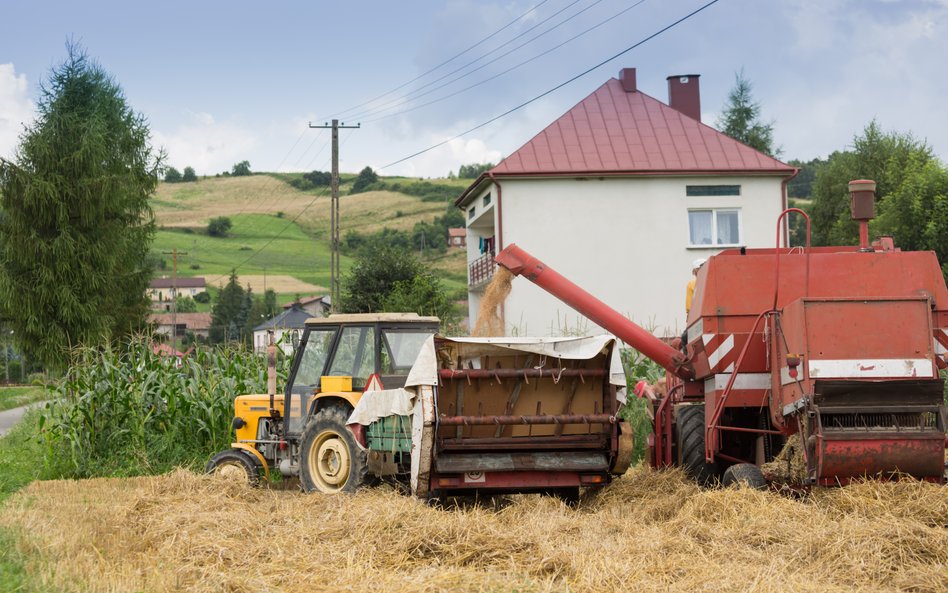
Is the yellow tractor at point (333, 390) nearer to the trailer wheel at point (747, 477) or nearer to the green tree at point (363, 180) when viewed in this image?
the trailer wheel at point (747, 477)

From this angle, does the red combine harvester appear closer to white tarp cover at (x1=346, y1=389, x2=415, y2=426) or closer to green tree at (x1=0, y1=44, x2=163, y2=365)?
white tarp cover at (x1=346, y1=389, x2=415, y2=426)

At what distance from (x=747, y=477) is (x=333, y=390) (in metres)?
4.46

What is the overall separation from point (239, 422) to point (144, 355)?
3.45 metres

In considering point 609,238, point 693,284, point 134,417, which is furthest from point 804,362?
point 609,238

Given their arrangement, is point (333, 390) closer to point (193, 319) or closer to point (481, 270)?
point (481, 270)

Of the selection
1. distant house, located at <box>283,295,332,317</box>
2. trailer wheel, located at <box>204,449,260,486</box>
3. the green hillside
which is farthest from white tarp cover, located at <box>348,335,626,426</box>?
the green hillside

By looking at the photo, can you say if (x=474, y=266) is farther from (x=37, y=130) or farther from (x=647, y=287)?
(x=37, y=130)

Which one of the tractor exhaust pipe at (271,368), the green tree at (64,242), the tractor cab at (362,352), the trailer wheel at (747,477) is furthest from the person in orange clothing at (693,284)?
the green tree at (64,242)

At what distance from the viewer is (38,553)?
7520 mm

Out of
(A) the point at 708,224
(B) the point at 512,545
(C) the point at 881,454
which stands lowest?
(B) the point at 512,545

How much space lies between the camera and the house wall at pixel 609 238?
31.2 meters

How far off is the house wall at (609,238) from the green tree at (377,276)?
688 cm

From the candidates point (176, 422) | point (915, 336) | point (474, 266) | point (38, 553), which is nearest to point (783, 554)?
point (915, 336)

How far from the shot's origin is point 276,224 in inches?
4390
